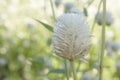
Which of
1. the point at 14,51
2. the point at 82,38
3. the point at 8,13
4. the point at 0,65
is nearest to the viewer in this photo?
the point at 82,38

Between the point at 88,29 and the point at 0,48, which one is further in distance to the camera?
the point at 0,48

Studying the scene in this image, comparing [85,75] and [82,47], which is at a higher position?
[82,47]

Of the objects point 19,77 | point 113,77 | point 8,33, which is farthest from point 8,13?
point 113,77

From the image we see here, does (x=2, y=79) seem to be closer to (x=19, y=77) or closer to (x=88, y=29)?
(x=19, y=77)

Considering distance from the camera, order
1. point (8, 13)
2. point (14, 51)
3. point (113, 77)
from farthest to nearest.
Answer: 1. point (8, 13)
2. point (14, 51)
3. point (113, 77)

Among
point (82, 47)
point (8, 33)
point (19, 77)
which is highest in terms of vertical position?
point (82, 47)

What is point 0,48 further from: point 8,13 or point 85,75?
point 85,75
